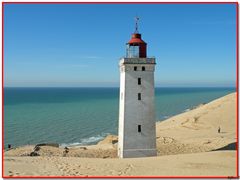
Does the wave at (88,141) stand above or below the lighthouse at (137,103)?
below

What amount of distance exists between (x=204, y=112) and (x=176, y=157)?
29.5m

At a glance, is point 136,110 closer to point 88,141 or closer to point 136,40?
point 136,40

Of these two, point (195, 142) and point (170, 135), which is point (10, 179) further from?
point (170, 135)

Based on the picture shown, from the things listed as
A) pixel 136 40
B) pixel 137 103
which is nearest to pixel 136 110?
pixel 137 103

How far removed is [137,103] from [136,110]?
1.49ft

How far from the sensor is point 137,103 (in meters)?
21.5

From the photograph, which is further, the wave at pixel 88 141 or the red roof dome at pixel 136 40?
the wave at pixel 88 141

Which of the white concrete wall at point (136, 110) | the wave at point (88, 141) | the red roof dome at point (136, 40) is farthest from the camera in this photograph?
the wave at point (88, 141)

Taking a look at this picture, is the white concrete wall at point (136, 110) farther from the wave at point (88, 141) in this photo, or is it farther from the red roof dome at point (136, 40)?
the wave at point (88, 141)

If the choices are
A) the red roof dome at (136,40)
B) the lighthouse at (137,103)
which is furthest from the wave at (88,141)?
the red roof dome at (136,40)

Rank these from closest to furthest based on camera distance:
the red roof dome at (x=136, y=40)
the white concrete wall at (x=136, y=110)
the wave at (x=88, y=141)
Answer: the white concrete wall at (x=136, y=110)
the red roof dome at (x=136, y=40)
the wave at (x=88, y=141)

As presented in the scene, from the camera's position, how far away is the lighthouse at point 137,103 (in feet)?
70.1

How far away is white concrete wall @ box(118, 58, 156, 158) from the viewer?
70.1 feet

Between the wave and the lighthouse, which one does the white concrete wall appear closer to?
the lighthouse
